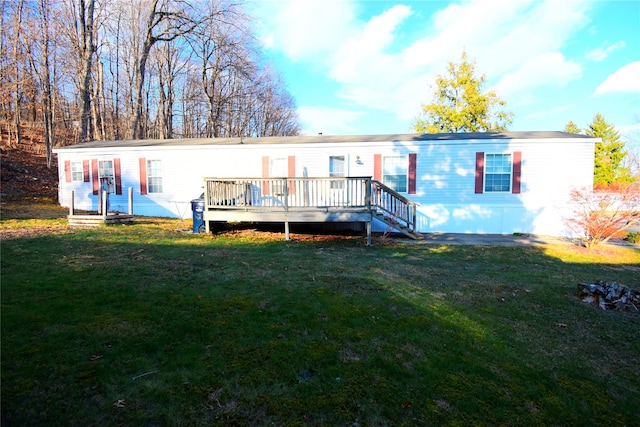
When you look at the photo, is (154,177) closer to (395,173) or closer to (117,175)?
(117,175)

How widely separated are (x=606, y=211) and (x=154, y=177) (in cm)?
1565

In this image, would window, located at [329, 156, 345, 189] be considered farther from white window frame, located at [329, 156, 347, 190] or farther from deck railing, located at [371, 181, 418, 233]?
deck railing, located at [371, 181, 418, 233]

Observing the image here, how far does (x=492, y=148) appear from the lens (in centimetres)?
1204

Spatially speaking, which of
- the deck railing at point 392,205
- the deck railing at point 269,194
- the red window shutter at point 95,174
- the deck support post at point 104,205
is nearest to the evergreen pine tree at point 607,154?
the deck railing at point 392,205

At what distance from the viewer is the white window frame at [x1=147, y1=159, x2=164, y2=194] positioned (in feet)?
Result: 45.2

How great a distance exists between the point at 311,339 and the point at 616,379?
2673 mm

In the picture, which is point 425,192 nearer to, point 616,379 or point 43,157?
point 616,379

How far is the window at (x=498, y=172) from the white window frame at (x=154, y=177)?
1251cm

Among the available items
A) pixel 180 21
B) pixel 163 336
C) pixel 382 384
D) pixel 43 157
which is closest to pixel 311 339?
pixel 382 384

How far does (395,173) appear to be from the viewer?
12570mm

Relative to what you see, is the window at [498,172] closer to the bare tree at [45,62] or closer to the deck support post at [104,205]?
the deck support post at [104,205]

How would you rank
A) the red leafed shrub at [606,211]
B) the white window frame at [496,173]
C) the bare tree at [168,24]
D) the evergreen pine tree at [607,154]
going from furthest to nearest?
1. the evergreen pine tree at [607,154]
2. the bare tree at [168,24]
3. the white window frame at [496,173]
4. the red leafed shrub at [606,211]

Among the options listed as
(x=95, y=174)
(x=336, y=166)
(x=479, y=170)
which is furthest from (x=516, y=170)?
(x=95, y=174)

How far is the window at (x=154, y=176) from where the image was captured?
45.2 feet
